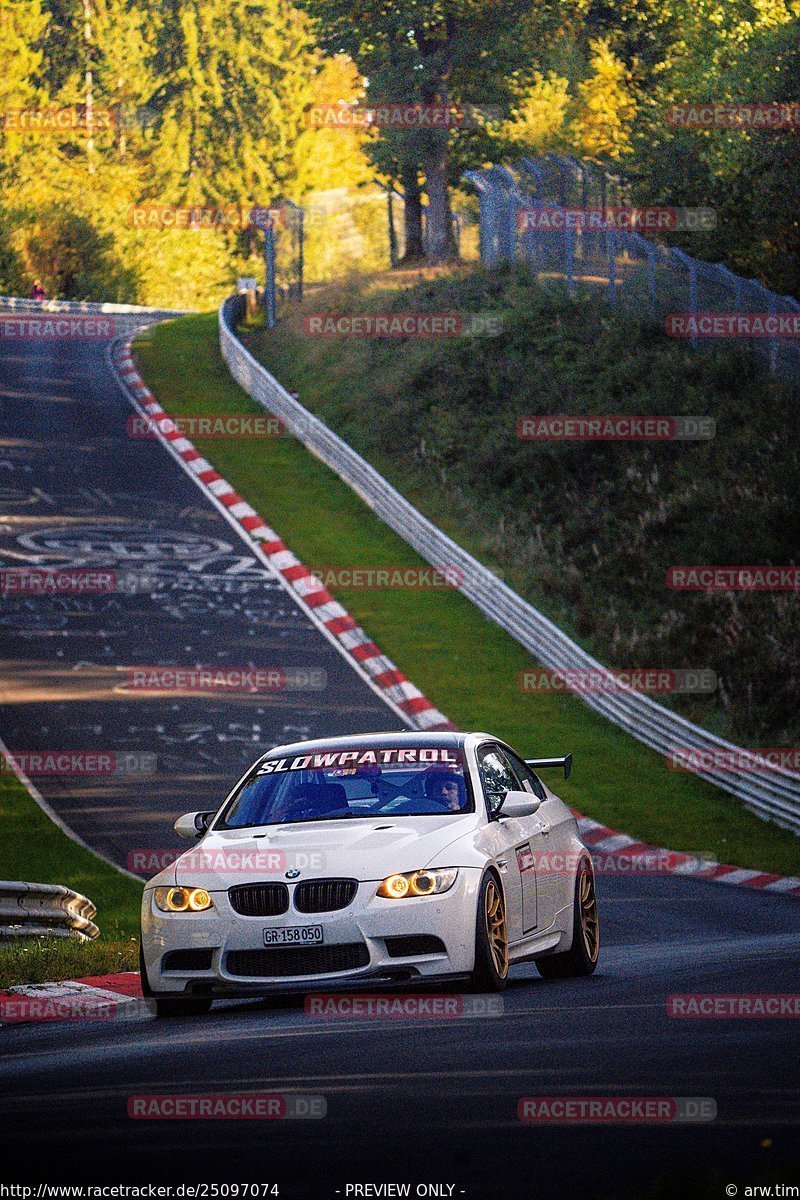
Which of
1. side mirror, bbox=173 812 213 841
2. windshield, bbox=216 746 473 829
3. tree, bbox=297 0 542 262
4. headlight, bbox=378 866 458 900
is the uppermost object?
tree, bbox=297 0 542 262

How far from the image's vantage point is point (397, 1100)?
6.12 metres

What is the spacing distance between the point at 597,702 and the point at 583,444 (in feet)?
35.0

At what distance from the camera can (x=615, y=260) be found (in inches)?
1510

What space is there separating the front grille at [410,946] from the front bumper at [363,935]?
0.01 m

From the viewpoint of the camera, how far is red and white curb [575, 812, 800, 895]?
58.6 feet

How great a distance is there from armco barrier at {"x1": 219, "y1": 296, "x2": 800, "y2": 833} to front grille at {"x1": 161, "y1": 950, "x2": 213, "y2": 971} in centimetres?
1220

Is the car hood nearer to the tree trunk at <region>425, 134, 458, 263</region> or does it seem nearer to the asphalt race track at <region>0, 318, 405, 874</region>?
the asphalt race track at <region>0, 318, 405, 874</region>

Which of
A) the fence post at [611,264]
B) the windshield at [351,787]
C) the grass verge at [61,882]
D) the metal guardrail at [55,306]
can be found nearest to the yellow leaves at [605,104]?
the metal guardrail at [55,306]

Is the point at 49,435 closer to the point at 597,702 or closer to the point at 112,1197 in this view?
the point at 597,702

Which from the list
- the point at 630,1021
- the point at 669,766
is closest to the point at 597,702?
the point at 669,766

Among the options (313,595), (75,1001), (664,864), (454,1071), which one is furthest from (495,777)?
(313,595)

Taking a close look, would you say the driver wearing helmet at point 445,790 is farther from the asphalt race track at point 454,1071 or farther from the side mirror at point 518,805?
the asphalt race track at point 454,1071

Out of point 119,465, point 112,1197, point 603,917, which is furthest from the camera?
point 119,465

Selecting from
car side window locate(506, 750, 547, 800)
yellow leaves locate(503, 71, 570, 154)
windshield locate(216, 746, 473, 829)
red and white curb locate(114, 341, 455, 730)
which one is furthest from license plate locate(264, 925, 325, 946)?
yellow leaves locate(503, 71, 570, 154)
